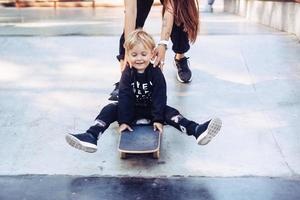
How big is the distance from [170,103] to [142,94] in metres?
0.76

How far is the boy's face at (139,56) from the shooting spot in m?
3.57

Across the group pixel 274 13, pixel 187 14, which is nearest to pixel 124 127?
pixel 187 14

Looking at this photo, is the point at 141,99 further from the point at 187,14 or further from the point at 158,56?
the point at 187,14

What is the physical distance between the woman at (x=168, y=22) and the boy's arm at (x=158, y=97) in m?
0.11

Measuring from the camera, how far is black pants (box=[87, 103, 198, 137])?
3.41 m

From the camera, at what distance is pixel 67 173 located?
10.6 feet

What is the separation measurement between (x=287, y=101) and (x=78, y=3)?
29.5ft

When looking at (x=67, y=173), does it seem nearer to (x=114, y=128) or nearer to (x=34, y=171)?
(x=34, y=171)

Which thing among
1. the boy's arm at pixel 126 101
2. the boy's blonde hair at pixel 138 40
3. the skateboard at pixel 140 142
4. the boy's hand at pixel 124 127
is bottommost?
the skateboard at pixel 140 142

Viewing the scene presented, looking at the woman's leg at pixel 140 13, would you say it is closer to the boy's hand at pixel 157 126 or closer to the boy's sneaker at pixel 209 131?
the boy's hand at pixel 157 126

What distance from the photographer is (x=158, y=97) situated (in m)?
3.55

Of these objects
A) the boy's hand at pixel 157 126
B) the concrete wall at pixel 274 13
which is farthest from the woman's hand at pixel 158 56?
the concrete wall at pixel 274 13

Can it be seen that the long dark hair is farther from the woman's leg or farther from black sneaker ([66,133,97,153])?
black sneaker ([66,133,97,153])

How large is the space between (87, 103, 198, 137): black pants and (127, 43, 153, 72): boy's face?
0.31 metres
